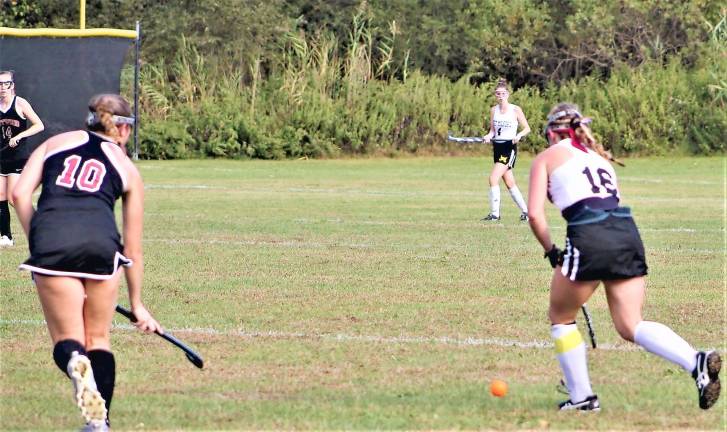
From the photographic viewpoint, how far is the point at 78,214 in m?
6.13

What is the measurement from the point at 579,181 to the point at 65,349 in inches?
108

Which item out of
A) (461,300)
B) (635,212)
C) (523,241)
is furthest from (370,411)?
(635,212)

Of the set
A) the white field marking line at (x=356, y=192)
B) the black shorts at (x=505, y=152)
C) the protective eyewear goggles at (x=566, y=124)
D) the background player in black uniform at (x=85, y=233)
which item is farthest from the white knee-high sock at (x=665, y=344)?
the white field marking line at (x=356, y=192)

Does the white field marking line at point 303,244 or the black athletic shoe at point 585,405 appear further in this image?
the white field marking line at point 303,244

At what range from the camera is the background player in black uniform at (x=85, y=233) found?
19.9ft

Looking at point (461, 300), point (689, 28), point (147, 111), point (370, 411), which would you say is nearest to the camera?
point (370, 411)

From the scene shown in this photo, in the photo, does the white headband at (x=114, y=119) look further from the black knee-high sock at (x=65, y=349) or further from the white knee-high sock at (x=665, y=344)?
Answer: the white knee-high sock at (x=665, y=344)

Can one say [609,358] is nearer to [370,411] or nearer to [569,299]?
[569,299]

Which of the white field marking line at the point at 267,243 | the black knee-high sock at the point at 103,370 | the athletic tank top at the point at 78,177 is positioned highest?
the athletic tank top at the point at 78,177

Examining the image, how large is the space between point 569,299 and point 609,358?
1605 mm

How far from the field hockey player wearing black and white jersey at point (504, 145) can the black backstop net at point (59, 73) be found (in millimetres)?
9278

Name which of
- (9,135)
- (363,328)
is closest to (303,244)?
(9,135)

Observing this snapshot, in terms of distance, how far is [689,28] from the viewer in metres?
41.4

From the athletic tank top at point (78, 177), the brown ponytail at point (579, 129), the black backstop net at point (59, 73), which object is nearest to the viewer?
the athletic tank top at point (78, 177)
